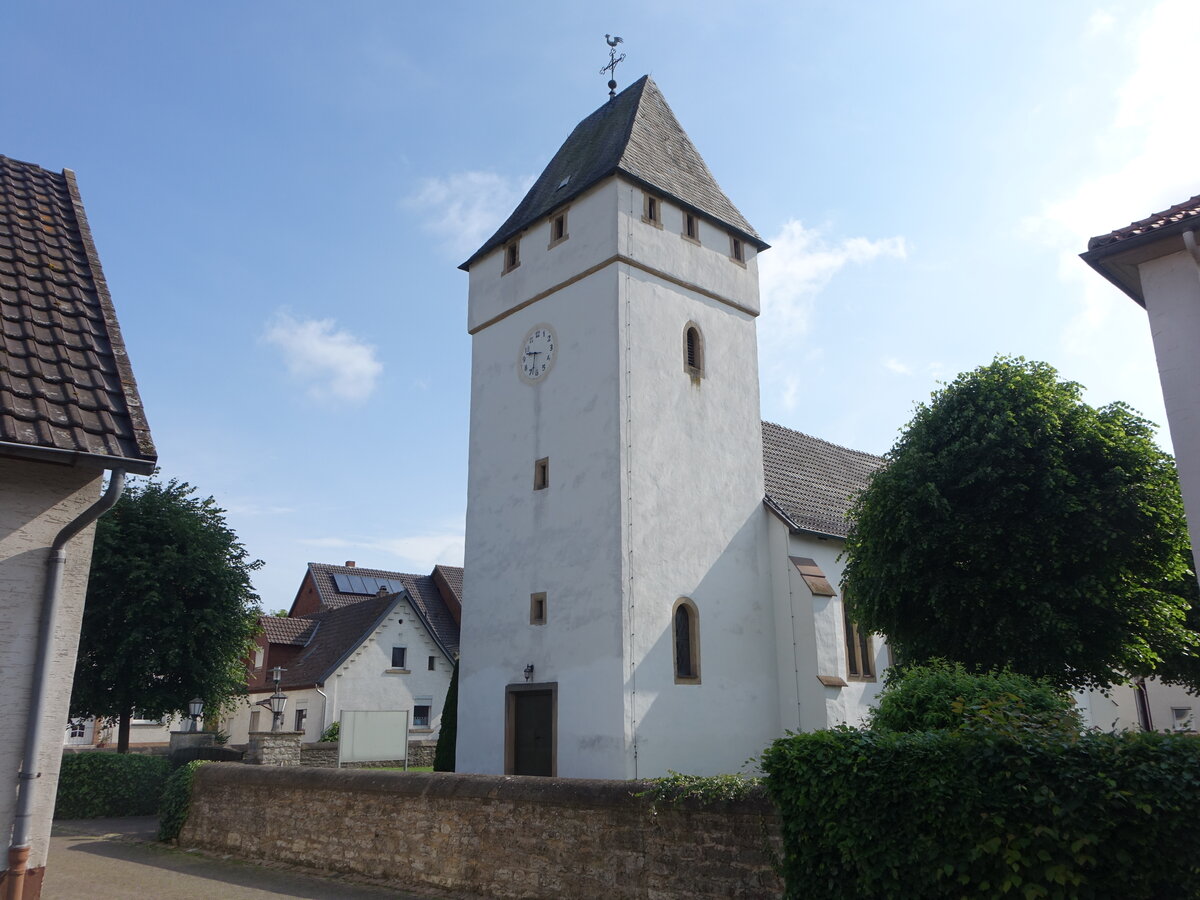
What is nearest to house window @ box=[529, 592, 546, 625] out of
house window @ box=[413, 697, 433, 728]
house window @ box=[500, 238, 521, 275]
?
house window @ box=[500, 238, 521, 275]

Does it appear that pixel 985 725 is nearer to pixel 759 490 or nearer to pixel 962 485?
pixel 962 485

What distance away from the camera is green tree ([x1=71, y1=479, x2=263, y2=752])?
84.1 ft

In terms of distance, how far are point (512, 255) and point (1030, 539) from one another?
14729 mm

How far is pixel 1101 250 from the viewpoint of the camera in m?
12.0

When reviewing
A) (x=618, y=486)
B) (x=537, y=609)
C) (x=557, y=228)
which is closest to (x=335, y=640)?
(x=537, y=609)

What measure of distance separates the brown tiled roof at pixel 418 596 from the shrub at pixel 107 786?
16.6 m

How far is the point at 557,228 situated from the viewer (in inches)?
933

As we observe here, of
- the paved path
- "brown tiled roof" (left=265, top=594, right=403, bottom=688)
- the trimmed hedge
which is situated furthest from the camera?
"brown tiled roof" (left=265, top=594, right=403, bottom=688)

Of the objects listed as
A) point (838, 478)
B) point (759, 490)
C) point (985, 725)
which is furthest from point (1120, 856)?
point (838, 478)

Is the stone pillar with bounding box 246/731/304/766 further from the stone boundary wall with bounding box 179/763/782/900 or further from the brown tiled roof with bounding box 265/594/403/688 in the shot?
the brown tiled roof with bounding box 265/594/403/688

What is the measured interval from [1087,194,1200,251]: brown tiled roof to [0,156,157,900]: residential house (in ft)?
37.3

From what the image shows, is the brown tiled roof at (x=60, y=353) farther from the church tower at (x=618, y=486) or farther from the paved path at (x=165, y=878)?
the church tower at (x=618, y=486)

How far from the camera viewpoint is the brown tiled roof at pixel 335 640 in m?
38.2

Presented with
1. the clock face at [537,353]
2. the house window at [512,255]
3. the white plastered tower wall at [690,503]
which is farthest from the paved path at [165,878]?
the house window at [512,255]
